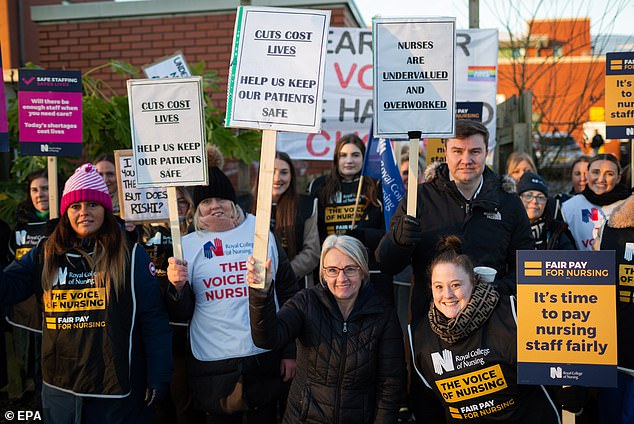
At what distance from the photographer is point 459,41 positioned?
7.62 meters

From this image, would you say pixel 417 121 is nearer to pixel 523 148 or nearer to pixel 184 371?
pixel 184 371

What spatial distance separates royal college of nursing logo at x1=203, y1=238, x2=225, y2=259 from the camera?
378 centimetres

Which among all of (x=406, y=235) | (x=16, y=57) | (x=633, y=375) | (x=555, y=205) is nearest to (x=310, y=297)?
(x=406, y=235)

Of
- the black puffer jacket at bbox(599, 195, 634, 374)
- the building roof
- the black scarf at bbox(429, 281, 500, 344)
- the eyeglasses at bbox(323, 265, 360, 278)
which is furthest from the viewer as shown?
the building roof

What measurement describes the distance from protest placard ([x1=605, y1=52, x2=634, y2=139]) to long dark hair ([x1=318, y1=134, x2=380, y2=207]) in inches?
76.4

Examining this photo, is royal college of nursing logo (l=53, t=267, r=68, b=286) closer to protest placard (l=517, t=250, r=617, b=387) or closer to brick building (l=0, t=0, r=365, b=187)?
protest placard (l=517, t=250, r=617, b=387)

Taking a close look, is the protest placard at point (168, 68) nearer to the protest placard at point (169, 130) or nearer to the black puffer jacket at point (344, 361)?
the protest placard at point (169, 130)

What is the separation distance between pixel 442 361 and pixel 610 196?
289cm

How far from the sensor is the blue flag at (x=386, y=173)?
15.9ft

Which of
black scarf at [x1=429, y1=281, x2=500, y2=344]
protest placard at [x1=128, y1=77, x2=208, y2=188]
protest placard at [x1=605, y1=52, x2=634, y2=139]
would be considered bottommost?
black scarf at [x1=429, y1=281, x2=500, y2=344]

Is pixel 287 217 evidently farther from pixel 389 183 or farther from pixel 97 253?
pixel 97 253

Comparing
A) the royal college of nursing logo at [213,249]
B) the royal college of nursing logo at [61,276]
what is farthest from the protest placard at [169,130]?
the royal college of nursing logo at [61,276]

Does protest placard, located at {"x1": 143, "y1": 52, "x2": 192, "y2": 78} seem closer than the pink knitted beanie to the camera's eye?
No

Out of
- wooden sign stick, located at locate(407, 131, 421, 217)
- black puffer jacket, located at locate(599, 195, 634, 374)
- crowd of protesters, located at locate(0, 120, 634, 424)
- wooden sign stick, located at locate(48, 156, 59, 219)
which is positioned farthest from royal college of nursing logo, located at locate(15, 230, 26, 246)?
black puffer jacket, located at locate(599, 195, 634, 374)
